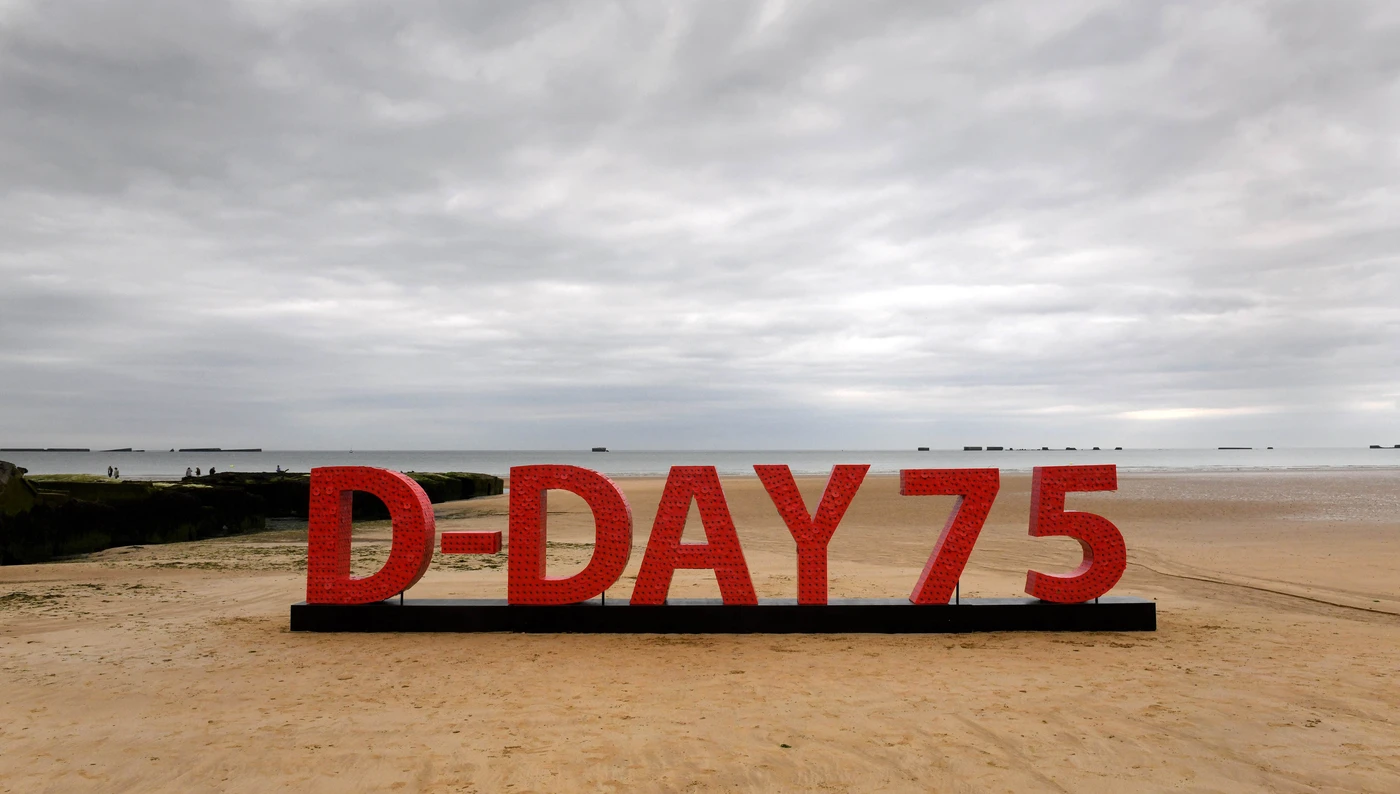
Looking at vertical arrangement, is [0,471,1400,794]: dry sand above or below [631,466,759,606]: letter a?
below

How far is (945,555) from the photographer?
11383 mm

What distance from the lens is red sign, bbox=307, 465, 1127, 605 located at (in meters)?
11.3

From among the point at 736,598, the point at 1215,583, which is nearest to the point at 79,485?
the point at 736,598

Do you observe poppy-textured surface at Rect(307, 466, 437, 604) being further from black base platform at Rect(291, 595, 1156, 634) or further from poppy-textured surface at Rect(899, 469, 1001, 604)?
poppy-textured surface at Rect(899, 469, 1001, 604)

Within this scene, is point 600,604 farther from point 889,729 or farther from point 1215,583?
point 1215,583

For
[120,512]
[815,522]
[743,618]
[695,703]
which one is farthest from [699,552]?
[120,512]

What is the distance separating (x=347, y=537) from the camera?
11.9 metres

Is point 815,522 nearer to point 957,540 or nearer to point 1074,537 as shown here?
point 957,540

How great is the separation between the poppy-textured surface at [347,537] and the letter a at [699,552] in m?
3.07

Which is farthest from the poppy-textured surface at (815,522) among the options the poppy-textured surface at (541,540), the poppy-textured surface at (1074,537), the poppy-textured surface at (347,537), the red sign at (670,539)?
the poppy-textured surface at (347,537)

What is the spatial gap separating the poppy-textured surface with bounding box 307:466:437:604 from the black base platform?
257mm

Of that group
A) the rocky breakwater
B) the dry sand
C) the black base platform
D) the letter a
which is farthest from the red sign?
the rocky breakwater

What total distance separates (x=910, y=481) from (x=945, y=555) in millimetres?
1134

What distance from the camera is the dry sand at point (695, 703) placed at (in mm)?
6336
